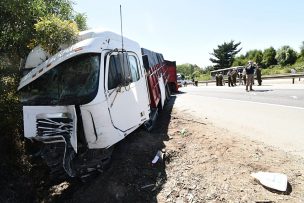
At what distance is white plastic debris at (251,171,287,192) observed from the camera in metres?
5.54

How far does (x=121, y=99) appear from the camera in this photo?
6.92 m

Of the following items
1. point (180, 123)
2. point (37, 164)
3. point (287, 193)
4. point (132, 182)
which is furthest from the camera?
point (180, 123)

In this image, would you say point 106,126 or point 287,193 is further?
point 106,126

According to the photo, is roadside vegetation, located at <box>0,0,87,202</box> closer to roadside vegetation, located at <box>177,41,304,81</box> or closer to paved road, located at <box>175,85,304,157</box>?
paved road, located at <box>175,85,304,157</box>

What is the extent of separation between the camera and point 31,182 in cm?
800

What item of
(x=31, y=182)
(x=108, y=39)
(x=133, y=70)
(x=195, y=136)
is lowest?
(x=31, y=182)

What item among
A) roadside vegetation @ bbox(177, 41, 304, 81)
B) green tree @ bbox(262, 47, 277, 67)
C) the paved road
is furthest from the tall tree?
the paved road

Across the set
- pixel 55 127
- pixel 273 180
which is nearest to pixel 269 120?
pixel 273 180

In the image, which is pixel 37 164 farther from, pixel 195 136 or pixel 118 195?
pixel 195 136

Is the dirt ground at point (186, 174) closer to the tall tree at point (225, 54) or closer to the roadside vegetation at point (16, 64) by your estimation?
the roadside vegetation at point (16, 64)

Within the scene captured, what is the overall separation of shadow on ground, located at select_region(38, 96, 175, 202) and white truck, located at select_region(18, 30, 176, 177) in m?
0.42

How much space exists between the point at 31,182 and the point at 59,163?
189 centimetres

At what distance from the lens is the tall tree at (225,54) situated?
9275 centimetres

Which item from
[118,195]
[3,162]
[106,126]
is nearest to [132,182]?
[118,195]
